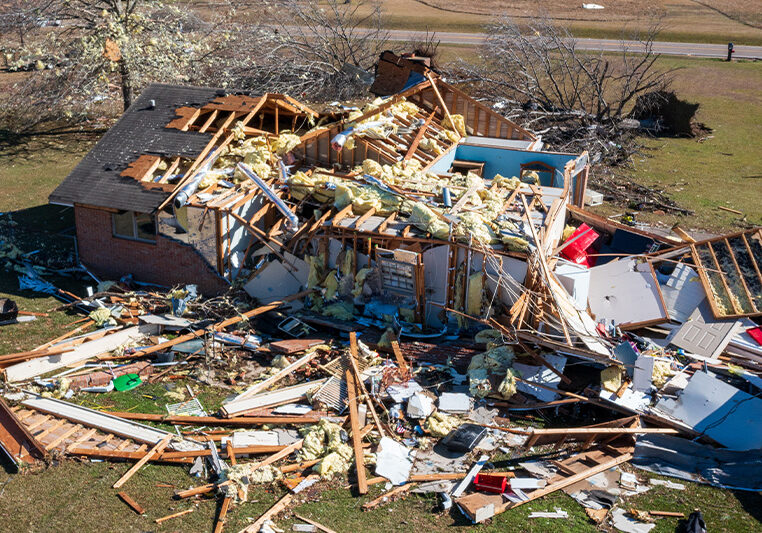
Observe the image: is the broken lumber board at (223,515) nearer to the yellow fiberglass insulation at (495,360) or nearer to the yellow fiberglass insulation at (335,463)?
the yellow fiberglass insulation at (335,463)

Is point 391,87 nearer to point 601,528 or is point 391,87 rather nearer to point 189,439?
point 189,439

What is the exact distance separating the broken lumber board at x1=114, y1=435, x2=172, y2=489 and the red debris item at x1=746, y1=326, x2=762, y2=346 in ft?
36.6

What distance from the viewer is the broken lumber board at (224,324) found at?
1449cm

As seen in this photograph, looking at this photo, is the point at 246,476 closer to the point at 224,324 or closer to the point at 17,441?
the point at 17,441

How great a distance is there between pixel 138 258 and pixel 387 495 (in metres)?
9.82

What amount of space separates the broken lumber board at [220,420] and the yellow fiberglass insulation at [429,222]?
469 cm

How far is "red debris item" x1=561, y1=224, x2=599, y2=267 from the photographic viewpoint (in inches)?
665

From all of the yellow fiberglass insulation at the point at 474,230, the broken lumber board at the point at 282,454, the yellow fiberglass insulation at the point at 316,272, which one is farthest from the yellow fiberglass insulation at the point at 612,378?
the yellow fiberglass insulation at the point at 316,272

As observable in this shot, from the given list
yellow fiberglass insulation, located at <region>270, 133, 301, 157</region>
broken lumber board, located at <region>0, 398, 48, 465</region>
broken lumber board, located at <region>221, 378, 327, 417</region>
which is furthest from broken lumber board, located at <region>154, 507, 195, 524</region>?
yellow fiberglass insulation, located at <region>270, 133, 301, 157</region>

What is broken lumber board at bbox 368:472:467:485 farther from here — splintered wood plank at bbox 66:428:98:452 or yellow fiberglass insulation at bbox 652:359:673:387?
splintered wood plank at bbox 66:428:98:452

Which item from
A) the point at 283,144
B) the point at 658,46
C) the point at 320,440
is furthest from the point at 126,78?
the point at 658,46

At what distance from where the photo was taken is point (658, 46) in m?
46.9

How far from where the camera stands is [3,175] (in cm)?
2569

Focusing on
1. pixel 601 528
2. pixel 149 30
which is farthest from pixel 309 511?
pixel 149 30
